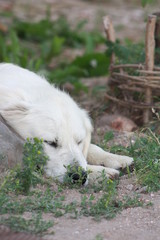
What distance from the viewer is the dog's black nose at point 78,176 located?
178 inches

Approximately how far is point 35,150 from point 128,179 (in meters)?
0.94

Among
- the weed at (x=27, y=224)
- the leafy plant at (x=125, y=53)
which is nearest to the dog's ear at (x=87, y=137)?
the leafy plant at (x=125, y=53)

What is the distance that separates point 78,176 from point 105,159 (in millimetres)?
845

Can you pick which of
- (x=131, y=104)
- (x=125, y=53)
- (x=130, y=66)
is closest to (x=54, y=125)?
(x=131, y=104)

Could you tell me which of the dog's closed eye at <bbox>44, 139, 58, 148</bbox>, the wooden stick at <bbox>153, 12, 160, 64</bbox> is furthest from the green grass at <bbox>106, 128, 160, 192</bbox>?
the wooden stick at <bbox>153, 12, 160, 64</bbox>

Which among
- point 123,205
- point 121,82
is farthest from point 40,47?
point 123,205

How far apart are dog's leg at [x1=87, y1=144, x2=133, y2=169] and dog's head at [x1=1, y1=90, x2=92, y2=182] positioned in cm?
25

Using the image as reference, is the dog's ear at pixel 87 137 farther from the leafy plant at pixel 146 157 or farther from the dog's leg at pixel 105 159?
the leafy plant at pixel 146 157

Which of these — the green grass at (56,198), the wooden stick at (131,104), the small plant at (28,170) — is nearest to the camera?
the green grass at (56,198)

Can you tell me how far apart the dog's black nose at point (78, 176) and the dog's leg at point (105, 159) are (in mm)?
667

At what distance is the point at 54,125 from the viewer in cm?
483

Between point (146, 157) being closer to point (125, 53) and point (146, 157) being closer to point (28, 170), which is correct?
point (28, 170)

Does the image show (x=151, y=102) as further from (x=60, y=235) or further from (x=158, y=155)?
(x=60, y=235)

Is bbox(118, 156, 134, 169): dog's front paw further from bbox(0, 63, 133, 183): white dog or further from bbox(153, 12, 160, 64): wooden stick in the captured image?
bbox(153, 12, 160, 64): wooden stick
